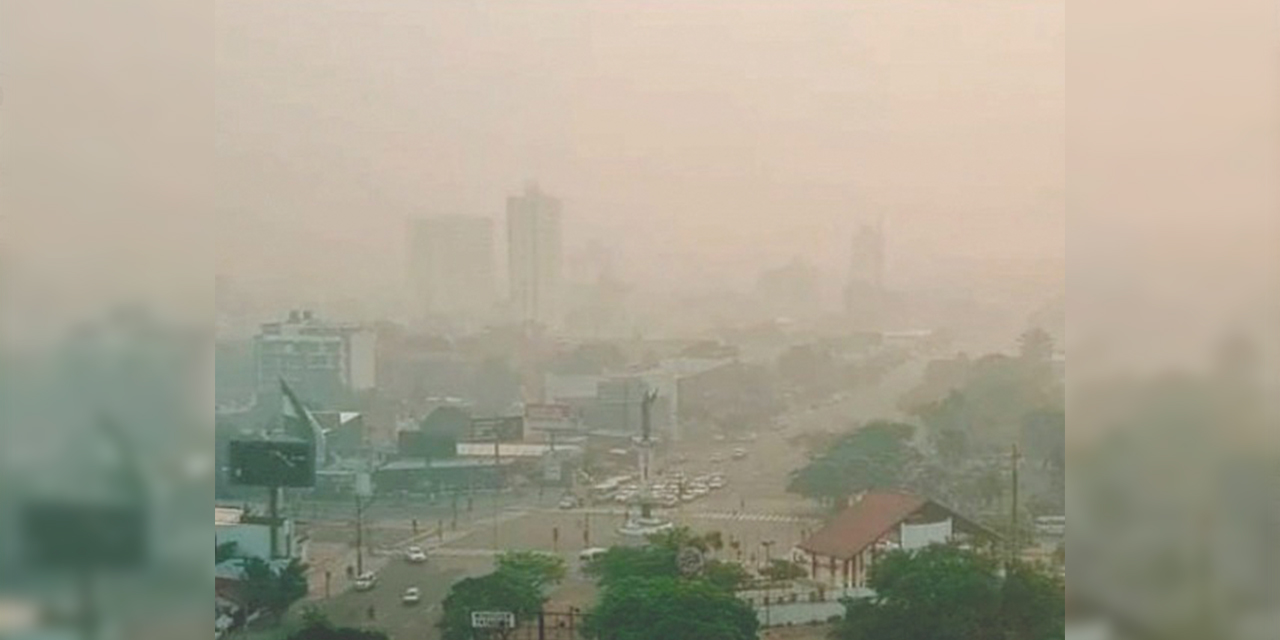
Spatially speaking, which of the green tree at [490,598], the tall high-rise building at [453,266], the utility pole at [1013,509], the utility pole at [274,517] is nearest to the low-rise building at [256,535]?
the utility pole at [274,517]

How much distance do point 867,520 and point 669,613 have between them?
45 centimetres

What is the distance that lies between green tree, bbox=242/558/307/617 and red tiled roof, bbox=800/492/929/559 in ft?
3.44

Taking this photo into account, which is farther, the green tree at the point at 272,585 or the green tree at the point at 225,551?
the green tree at the point at 272,585

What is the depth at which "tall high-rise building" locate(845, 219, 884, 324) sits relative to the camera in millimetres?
2805

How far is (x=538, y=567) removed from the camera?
9.72ft

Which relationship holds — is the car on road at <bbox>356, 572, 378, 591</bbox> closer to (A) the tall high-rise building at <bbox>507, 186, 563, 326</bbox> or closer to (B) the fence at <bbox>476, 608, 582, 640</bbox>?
(B) the fence at <bbox>476, 608, 582, 640</bbox>

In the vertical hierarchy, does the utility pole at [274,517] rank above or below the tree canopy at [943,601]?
above

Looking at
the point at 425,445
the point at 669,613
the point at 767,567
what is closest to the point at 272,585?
the point at 425,445

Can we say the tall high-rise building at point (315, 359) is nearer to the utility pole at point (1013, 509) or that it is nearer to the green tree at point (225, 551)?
the green tree at point (225, 551)

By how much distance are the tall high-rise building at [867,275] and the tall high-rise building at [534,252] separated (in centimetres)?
59

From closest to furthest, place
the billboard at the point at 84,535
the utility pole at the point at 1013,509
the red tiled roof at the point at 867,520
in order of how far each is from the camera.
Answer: the billboard at the point at 84,535
the utility pole at the point at 1013,509
the red tiled roof at the point at 867,520

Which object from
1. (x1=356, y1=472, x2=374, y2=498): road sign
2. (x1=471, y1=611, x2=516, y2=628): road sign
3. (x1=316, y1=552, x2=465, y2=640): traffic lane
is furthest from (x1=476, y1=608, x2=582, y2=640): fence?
(x1=356, y1=472, x2=374, y2=498): road sign

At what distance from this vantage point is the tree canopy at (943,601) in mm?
2830

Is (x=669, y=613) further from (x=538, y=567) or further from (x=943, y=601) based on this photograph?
(x=943, y=601)
